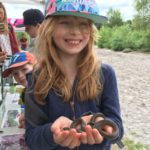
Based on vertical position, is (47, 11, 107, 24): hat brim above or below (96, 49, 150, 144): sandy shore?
above

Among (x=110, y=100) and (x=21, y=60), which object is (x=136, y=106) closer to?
(x=21, y=60)

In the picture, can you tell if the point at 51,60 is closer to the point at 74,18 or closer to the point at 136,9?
the point at 74,18

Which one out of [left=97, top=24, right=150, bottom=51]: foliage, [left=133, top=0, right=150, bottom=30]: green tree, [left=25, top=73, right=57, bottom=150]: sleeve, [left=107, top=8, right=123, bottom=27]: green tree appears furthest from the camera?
[left=107, top=8, right=123, bottom=27]: green tree

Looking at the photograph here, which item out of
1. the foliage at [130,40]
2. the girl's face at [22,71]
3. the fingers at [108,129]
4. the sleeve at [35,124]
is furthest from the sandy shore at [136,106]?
the foliage at [130,40]

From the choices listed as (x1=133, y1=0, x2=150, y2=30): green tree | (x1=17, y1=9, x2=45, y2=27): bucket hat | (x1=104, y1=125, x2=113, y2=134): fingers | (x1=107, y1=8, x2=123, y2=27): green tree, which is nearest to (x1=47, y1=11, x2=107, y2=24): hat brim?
(x1=104, y1=125, x2=113, y2=134): fingers

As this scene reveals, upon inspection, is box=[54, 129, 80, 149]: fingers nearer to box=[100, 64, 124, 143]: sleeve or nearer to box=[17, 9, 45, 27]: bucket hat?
box=[100, 64, 124, 143]: sleeve

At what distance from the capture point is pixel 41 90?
1.62 meters

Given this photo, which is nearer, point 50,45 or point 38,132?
point 38,132

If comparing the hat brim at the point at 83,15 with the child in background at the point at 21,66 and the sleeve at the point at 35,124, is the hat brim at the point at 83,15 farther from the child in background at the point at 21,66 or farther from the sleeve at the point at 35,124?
the child in background at the point at 21,66

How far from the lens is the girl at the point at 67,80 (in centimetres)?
161

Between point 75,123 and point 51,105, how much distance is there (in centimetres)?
25

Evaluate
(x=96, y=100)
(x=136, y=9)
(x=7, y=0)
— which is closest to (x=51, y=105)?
(x=96, y=100)

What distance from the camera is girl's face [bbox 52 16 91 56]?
5.35 ft

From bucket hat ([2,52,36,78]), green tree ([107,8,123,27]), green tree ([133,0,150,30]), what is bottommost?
green tree ([107,8,123,27])
